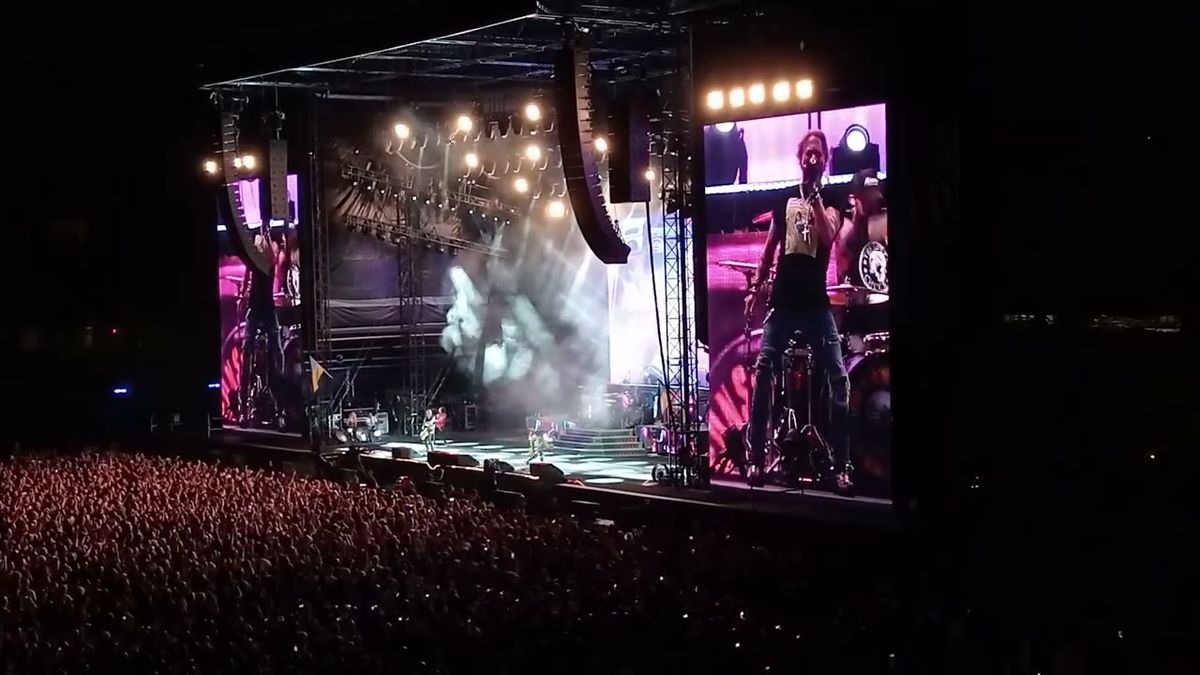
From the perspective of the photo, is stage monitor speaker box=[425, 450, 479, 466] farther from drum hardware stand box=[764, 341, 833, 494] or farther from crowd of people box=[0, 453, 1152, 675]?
crowd of people box=[0, 453, 1152, 675]

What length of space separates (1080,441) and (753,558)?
16.0 feet

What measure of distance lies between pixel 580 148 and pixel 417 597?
6.80 m

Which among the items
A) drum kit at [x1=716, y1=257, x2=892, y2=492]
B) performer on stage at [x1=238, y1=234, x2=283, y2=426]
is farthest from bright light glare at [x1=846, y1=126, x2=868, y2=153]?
performer on stage at [x1=238, y1=234, x2=283, y2=426]

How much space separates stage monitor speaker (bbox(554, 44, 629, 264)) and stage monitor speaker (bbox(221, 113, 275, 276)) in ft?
21.1

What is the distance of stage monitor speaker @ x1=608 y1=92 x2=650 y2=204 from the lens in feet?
46.5

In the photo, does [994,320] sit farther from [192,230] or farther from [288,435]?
[192,230]

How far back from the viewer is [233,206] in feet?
59.0

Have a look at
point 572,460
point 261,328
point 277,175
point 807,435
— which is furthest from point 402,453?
point 261,328

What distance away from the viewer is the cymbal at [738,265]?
13.8 m

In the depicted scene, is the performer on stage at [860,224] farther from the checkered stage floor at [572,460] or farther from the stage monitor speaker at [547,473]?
the stage monitor speaker at [547,473]

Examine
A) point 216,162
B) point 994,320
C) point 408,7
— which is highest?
point 408,7

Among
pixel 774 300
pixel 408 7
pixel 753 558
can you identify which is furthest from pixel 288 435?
pixel 753 558

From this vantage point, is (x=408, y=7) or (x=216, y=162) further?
(x=216, y=162)

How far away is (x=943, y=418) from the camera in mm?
11852
